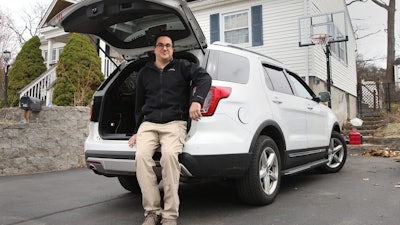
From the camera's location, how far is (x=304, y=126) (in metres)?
4.68

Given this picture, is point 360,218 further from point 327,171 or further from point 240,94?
point 327,171

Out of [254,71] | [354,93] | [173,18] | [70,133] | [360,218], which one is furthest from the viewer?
[354,93]

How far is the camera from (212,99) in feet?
10.5

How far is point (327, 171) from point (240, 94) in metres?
3.22

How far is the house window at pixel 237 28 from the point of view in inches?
529

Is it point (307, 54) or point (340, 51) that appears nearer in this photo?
point (307, 54)

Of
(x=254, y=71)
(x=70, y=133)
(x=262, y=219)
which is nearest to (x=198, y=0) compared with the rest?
(x=70, y=133)

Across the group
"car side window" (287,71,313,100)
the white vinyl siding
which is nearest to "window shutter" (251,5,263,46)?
the white vinyl siding

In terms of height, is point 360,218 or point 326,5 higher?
point 326,5

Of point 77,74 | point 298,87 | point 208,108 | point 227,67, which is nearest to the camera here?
point 208,108

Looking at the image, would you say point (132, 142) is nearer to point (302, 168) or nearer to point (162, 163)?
point (162, 163)

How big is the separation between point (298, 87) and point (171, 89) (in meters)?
2.35

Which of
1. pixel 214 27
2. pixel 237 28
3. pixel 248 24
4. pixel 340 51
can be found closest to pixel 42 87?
pixel 214 27

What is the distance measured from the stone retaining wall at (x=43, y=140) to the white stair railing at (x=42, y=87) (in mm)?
3730
